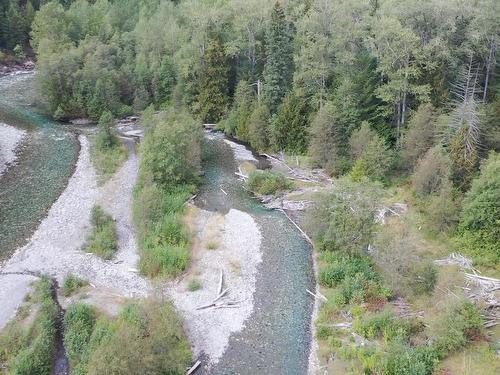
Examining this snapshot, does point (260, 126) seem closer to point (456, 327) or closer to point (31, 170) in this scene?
point (31, 170)

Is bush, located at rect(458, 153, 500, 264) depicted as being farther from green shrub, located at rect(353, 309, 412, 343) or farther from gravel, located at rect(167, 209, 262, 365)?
gravel, located at rect(167, 209, 262, 365)

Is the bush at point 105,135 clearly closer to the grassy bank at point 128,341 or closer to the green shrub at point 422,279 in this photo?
the grassy bank at point 128,341

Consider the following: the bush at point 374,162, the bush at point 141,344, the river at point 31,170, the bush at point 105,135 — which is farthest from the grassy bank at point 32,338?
the bush at point 105,135

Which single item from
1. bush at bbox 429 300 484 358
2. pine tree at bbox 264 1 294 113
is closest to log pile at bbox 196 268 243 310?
bush at bbox 429 300 484 358

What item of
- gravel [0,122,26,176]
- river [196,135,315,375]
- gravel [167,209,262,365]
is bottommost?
river [196,135,315,375]

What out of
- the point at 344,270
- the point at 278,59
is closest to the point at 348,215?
the point at 344,270
